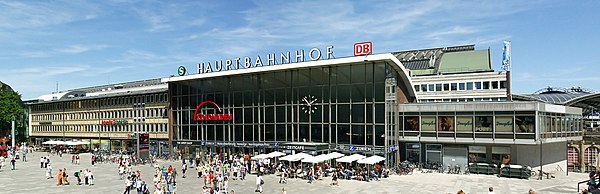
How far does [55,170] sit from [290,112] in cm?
2974

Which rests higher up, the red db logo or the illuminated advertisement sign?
the red db logo

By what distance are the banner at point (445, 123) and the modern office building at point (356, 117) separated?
0.11 metres

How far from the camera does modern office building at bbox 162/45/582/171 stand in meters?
51.0

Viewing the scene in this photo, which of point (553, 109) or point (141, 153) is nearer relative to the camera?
point (553, 109)

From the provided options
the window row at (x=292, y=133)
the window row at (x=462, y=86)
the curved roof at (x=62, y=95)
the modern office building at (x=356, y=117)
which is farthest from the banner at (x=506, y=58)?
the curved roof at (x=62, y=95)

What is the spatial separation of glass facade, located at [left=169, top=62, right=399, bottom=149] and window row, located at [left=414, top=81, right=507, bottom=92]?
1392 inches

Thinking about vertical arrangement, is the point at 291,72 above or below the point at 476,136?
above

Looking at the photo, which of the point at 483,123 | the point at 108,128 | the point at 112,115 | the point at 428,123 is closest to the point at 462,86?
the point at 428,123

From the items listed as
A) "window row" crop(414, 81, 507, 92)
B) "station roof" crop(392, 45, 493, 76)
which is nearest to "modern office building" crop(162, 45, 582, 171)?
"window row" crop(414, 81, 507, 92)

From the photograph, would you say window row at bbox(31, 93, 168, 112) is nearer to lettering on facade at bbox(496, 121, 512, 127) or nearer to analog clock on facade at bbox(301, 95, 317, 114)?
analog clock on facade at bbox(301, 95, 317, 114)

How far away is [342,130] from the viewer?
56938 mm

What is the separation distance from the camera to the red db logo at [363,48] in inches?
2111

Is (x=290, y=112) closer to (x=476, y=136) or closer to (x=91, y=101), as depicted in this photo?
(x=476, y=136)

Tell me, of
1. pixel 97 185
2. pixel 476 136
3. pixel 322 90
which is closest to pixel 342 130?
pixel 322 90
